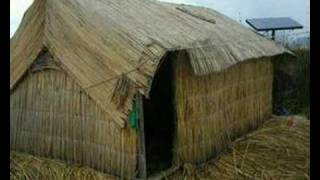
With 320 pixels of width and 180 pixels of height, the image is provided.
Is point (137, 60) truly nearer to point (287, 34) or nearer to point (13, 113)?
point (13, 113)

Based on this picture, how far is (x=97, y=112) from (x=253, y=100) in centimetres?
443

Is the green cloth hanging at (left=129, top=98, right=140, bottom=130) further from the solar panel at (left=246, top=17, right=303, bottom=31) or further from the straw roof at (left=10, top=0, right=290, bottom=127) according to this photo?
the solar panel at (left=246, top=17, right=303, bottom=31)

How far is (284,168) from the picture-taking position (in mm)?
7277

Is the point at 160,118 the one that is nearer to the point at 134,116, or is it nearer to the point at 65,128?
the point at 65,128

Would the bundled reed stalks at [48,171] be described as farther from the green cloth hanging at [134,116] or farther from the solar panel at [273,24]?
the solar panel at [273,24]

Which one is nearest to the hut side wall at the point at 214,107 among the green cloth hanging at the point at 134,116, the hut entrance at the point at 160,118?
the hut entrance at the point at 160,118

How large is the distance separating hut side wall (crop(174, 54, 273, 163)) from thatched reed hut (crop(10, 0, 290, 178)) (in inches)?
0.7

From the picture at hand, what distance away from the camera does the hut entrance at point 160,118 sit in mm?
7917

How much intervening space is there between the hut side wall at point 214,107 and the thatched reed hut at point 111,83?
0.05ft

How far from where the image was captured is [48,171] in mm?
6438

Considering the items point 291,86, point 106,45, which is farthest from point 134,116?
point 291,86

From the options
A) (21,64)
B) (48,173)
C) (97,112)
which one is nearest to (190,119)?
(97,112)

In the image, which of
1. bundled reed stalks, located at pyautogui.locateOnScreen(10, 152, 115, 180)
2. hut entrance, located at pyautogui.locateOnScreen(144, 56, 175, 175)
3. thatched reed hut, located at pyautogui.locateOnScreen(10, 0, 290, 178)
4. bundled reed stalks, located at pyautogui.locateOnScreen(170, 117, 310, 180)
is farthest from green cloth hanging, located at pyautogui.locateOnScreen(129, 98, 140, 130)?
hut entrance, located at pyautogui.locateOnScreen(144, 56, 175, 175)

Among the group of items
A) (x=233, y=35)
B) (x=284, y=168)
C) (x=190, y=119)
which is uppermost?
(x=233, y=35)
